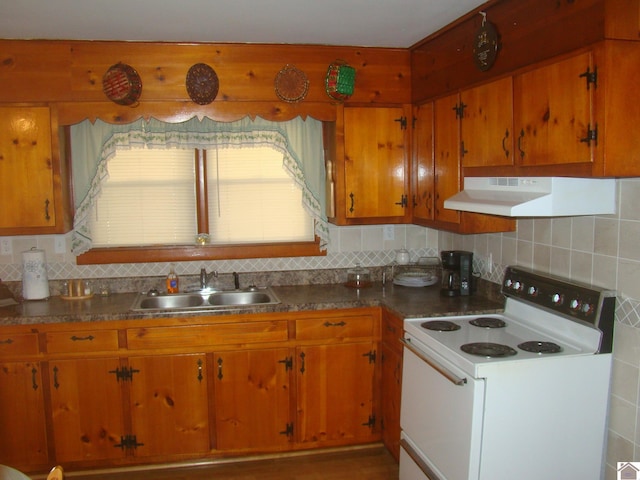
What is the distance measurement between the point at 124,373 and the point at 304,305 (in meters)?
1.06

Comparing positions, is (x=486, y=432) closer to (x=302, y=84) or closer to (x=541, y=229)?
(x=541, y=229)

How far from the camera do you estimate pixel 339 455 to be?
344 cm

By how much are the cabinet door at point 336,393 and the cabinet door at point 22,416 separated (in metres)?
1.42

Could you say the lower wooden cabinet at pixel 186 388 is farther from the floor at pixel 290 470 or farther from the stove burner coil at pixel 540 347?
the stove burner coil at pixel 540 347

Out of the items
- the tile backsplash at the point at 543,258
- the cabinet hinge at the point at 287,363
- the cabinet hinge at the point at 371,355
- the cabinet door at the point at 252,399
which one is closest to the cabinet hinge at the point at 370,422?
the cabinet hinge at the point at 371,355

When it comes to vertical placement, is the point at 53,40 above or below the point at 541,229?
above

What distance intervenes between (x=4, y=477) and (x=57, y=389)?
1.74 meters

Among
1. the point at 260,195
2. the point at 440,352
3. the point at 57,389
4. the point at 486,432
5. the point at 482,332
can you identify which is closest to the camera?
the point at 486,432

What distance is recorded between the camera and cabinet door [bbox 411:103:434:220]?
11.2 ft

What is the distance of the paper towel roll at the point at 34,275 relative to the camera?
3.47 m

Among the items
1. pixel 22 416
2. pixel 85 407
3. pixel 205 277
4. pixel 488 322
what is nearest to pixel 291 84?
pixel 205 277

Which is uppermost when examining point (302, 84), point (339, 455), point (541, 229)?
point (302, 84)

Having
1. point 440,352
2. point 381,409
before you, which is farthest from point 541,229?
point 381,409

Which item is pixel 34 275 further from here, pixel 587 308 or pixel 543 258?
pixel 587 308
